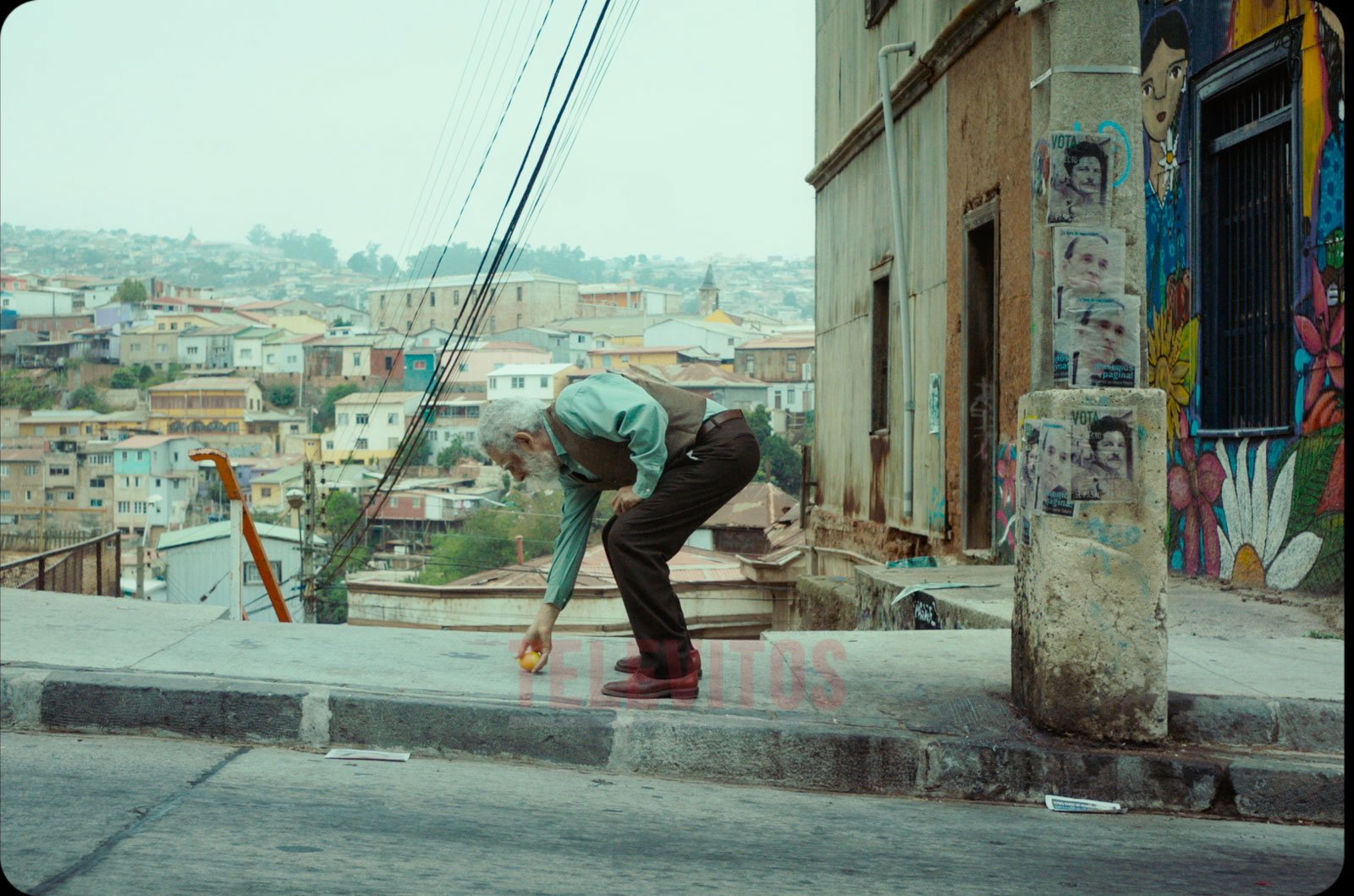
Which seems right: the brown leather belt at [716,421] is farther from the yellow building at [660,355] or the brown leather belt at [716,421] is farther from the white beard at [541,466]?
the yellow building at [660,355]

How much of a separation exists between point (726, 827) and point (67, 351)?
138m

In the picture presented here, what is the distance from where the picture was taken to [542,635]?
523cm

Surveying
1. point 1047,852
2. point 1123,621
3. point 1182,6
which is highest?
point 1182,6

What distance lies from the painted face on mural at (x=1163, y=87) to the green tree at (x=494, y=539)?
123ft

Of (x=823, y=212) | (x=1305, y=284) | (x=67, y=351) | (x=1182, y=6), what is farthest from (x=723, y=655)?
(x=67, y=351)

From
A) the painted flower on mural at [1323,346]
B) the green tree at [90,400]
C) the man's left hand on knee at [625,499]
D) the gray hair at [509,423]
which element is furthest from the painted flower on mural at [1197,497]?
the green tree at [90,400]

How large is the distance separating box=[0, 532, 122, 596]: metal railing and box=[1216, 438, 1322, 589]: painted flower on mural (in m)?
7.32

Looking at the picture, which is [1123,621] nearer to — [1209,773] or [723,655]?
[1209,773]

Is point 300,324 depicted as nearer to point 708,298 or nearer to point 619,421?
point 708,298

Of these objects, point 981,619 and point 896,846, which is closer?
point 896,846

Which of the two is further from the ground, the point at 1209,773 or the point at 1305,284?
the point at 1305,284

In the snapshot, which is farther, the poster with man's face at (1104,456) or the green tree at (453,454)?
the green tree at (453,454)

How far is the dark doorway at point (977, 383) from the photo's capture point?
1056 cm

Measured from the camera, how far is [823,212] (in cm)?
1714
